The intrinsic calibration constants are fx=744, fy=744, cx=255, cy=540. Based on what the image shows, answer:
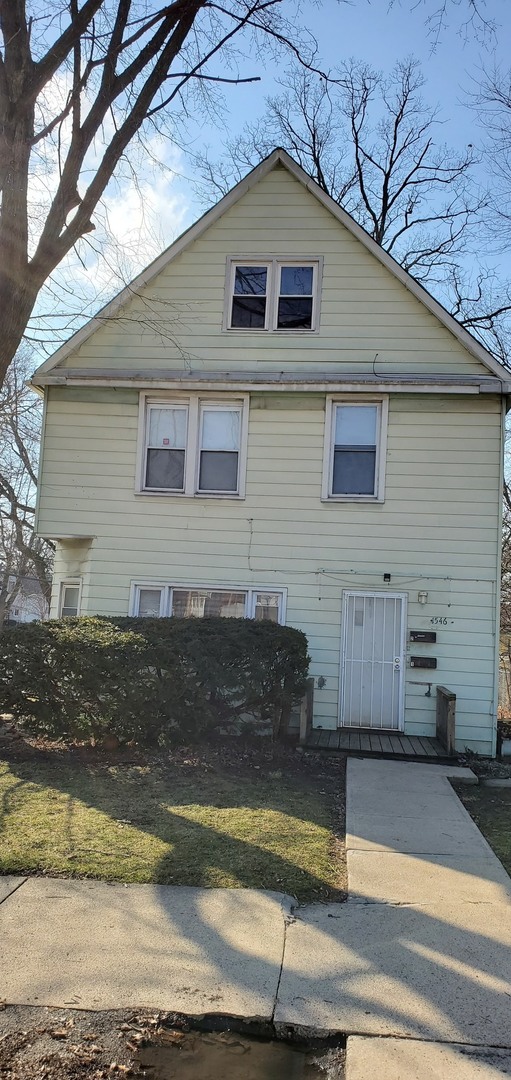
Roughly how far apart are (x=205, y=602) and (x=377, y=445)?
3.51 m

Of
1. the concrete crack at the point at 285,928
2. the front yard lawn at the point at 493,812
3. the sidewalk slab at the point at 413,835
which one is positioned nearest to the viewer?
the concrete crack at the point at 285,928

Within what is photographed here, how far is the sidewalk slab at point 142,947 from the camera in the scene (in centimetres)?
336

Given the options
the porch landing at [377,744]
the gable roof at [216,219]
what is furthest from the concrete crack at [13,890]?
the gable roof at [216,219]

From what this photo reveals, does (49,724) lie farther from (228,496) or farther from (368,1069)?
(368,1069)

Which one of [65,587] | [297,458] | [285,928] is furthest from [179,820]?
[65,587]

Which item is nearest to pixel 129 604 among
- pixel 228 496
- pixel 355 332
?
pixel 228 496

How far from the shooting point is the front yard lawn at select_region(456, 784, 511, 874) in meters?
5.98

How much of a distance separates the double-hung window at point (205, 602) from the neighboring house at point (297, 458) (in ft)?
0.09

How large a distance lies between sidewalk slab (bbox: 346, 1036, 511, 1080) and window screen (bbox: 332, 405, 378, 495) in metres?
8.59

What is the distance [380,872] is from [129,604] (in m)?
6.89

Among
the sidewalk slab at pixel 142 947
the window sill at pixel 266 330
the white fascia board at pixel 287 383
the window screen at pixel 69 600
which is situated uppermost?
the window sill at pixel 266 330

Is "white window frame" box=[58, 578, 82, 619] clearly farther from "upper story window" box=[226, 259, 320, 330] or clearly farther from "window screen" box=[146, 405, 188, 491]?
"upper story window" box=[226, 259, 320, 330]

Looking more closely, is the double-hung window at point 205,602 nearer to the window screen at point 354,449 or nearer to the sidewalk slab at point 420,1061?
the window screen at point 354,449

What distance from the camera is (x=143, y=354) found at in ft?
38.5
